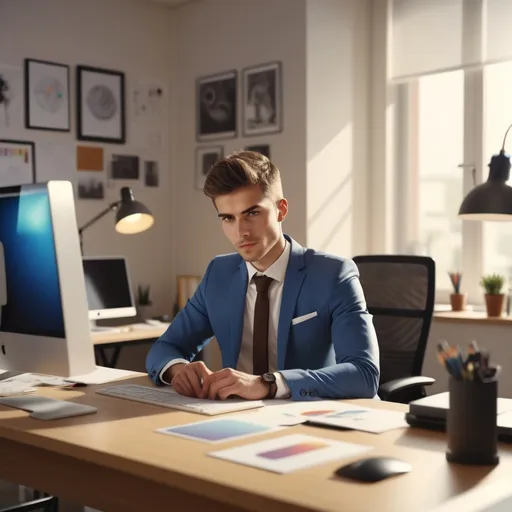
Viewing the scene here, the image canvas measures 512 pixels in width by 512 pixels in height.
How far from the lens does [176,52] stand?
4934 mm

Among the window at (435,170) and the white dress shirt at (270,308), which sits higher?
the window at (435,170)

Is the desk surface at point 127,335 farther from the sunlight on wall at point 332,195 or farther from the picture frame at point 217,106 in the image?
the picture frame at point 217,106

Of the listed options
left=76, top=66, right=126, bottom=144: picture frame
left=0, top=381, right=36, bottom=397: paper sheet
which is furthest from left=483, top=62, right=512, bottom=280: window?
left=0, top=381, right=36, bottom=397: paper sheet

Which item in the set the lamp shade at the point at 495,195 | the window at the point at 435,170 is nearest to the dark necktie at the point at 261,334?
the lamp shade at the point at 495,195

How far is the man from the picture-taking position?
196 cm

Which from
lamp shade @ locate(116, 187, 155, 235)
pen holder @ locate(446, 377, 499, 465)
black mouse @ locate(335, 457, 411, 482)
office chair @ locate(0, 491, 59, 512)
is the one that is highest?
lamp shade @ locate(116, 187, 155, 235)

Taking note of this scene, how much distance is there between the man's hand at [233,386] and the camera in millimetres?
1696

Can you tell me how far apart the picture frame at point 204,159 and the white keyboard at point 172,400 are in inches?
113

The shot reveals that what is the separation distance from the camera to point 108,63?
4605 mm

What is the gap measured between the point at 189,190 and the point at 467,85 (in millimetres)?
1737

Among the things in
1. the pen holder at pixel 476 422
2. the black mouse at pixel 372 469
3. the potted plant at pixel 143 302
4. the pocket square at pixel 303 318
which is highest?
the pocket square at pixel 303 318

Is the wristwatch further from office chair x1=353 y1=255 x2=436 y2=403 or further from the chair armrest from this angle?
office chair x1=353 y1=255 x2=436 y2=403

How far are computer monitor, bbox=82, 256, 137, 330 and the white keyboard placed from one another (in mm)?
2124

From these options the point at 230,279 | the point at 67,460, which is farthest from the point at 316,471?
the point at 230,279
